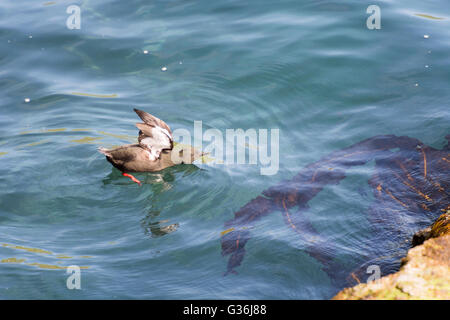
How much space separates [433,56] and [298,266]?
16.1 ft

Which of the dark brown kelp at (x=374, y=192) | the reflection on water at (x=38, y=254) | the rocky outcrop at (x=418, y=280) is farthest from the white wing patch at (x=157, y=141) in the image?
the rocky outcrop at (x=418, y=280)

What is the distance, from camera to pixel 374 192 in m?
5.53

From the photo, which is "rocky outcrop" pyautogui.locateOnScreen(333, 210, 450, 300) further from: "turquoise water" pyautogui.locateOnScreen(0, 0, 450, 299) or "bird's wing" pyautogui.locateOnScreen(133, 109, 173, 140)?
"bird's wing" pyautogui.locateOnScreen(133, 109, 173, 140)

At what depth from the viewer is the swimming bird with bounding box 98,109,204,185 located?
602cm

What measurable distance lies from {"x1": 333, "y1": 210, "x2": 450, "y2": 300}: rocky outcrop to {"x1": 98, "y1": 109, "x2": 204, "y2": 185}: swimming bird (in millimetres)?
3261

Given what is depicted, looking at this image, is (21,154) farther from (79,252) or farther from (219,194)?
(219,194)

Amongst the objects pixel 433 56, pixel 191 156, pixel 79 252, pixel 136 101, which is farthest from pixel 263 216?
pixel 433 56

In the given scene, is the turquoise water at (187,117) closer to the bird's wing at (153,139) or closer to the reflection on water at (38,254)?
the reflection on water at (38,254)

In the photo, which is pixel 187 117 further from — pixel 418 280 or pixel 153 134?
pixel 418 280

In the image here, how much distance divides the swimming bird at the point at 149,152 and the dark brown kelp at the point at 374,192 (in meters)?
1.22

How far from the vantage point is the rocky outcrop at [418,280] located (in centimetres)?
313

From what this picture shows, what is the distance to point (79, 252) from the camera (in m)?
4.96

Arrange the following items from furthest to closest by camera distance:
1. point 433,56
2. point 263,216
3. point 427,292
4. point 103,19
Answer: point 103,19
point 433,56
point 263,216
point 427,292

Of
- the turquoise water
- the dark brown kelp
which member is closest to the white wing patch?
the turquoise water
